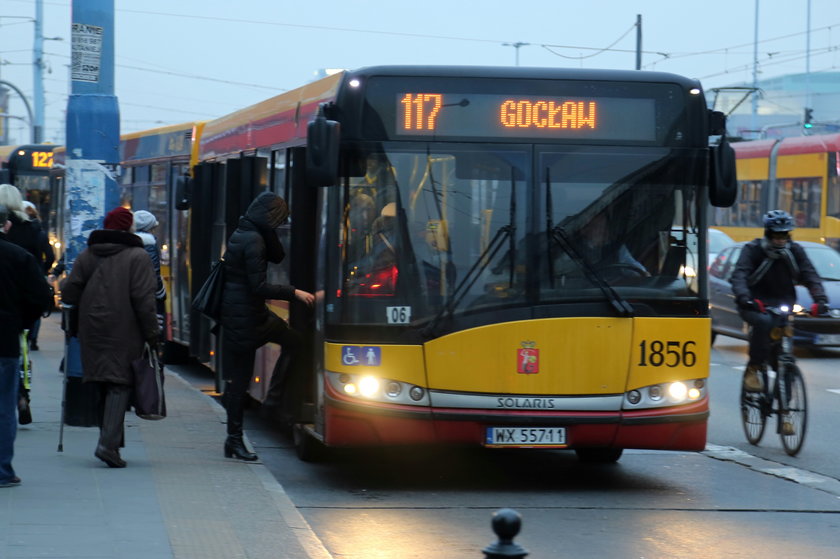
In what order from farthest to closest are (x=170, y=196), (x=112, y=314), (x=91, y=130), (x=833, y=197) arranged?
1. (x=833, y=197)
2. (x=170, y=196)
3. (x=91, y=130)
4. (x=112, y=314)

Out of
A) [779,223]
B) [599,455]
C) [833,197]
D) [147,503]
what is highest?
[833,197]

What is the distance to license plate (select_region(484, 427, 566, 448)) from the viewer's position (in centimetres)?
943

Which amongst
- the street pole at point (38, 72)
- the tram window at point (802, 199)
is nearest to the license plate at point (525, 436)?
the tram window at point (802, 199)

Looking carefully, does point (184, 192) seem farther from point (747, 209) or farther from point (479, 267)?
point (747, 209)

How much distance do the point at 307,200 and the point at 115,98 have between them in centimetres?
236

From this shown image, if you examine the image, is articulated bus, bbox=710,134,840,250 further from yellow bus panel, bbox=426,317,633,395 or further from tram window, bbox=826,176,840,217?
yellow bus panel, bbox=426,317,633,395

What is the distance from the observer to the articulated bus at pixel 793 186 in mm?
33719

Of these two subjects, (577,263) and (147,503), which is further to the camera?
(577,263)

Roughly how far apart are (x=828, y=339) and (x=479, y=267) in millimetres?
→ 11912

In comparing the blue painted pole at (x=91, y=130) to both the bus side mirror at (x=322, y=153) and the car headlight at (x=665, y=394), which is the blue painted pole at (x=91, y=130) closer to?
the bus side mirror at (x=322, y=153)

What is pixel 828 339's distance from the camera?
20.2 m

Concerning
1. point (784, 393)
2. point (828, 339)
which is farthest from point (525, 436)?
point (828, 339)

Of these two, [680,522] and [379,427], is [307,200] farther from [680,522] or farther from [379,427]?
[680,522]

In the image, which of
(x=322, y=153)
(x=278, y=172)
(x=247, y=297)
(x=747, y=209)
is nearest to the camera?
(x=322, y=153)
